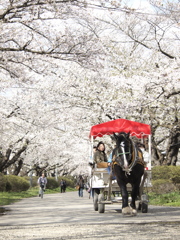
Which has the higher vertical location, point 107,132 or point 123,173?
point 107,132

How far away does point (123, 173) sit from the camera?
10898 millimetres

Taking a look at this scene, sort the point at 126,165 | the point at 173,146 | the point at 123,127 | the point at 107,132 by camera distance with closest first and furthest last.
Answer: the point at 126,165
the point at 123,127
the point at 107,132
the point at 173,146

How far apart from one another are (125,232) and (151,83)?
46.0ft

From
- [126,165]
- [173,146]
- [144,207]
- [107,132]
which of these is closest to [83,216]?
[144,207]

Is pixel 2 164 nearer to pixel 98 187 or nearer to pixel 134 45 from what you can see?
pixel 134 45

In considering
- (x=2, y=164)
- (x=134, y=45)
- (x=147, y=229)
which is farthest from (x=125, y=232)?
(x=2, y=164)

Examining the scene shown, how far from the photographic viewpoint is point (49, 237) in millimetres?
7508

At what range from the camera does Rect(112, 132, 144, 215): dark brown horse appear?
34.8 ft

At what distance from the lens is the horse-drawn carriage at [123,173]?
35.0ft

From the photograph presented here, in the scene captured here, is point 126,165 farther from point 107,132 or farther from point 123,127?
point 107,132

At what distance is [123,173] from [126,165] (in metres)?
0.38

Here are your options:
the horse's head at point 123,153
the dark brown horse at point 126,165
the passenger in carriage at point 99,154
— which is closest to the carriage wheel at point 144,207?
the dark brown horse at point 126,165

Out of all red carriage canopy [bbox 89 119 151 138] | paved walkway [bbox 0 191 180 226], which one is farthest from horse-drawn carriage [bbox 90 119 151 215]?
paved walkway [bbox 0 191 180 226]

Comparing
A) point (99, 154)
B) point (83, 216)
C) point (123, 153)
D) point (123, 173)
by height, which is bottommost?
point (83, 216)
